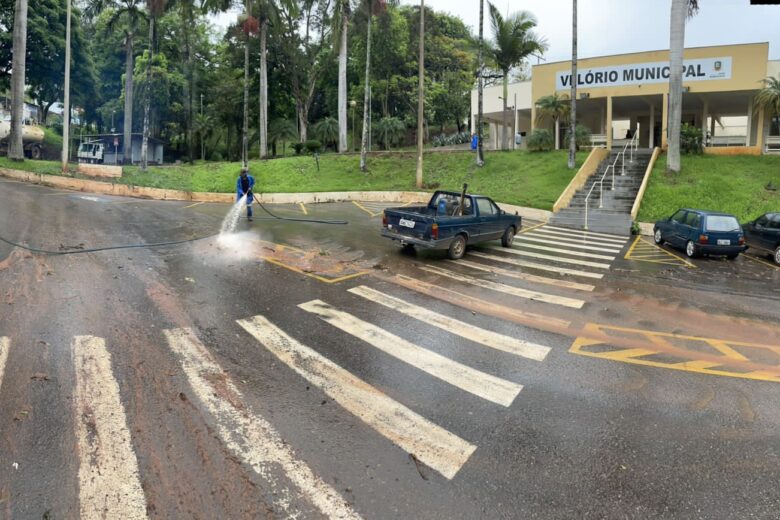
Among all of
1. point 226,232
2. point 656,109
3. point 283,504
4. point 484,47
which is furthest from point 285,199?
point 656,109

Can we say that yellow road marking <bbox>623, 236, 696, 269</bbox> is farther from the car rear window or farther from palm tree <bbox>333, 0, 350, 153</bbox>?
palm tree <bbox>333, 0, 350, 153</bbox>

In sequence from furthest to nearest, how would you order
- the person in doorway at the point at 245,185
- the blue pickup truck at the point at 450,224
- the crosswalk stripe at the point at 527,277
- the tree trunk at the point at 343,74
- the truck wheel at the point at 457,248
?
the tree trunk at the point at 343,74 < the person in doorway at the point at 245,185 < the truck wheel at the point at 457,248 < the blue pickup truck at the point at 450,224 < the crosswalk stripe at the point at 527,277

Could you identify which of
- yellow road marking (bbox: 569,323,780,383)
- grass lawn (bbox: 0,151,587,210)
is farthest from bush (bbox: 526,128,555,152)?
yellow road marking (bbox: 569,323,780,383)

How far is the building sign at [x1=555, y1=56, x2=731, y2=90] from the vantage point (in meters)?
28.1

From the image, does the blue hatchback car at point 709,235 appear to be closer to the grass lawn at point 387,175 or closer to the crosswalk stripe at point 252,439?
the grass lawn at point 387,175

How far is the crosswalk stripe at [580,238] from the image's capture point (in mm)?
16688

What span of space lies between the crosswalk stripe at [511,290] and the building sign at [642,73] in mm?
25304

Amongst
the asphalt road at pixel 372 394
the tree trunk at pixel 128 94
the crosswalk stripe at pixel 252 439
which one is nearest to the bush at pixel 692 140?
the asphalt road at pixel 372 394

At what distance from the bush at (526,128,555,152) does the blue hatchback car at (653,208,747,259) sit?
53.1ft

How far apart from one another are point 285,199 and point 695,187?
1932 centimetres

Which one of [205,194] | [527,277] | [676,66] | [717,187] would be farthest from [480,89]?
[527,277]

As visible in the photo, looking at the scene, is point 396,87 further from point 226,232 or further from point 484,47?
point 226,232

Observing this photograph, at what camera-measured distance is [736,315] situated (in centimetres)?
862

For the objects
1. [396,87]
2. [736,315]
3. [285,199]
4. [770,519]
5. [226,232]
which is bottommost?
[770,519]
